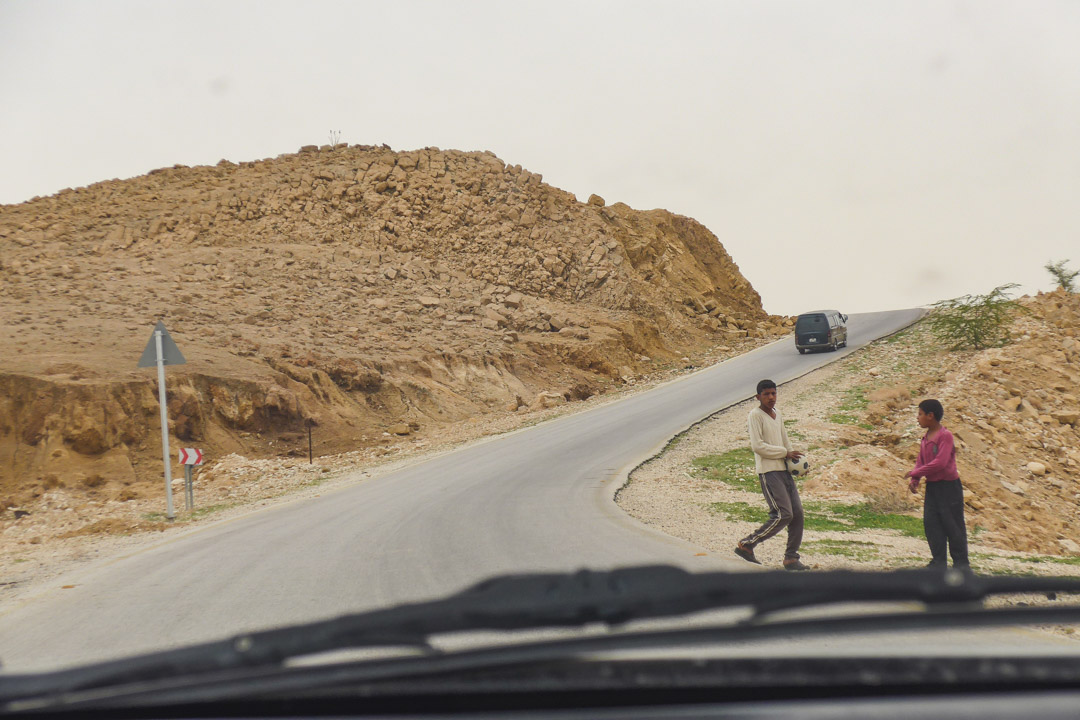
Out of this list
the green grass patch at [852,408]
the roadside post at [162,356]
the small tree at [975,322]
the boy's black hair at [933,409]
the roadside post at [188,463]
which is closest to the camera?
the boy's black hair at [933,409]

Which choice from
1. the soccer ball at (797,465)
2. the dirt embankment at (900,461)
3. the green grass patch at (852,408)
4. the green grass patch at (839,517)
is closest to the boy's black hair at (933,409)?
the soccer ball at (797,465)

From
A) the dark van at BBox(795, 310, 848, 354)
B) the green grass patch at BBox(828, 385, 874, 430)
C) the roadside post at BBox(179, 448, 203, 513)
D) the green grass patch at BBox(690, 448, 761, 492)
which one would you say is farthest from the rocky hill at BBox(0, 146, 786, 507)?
the green grass patch at BBox(690, 448, 761, 492)

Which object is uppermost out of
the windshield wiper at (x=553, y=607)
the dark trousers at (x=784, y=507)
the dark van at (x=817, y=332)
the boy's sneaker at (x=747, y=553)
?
the dark van at (x=817, y=332)

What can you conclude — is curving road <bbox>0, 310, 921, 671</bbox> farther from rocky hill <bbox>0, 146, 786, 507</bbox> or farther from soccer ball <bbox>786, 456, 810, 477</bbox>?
rocky hill <bbox>0, 146, 786, 507</bbox>

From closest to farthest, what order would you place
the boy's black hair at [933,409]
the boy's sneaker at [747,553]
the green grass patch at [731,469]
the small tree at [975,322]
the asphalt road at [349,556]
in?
the asphalt road at [349,556]
the boy's black hair at [933,409]
the boy's sneaker at [747,553]
the green grass patch at [731,469]
the small tree at [975,322]

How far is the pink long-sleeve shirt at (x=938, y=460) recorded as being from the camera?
7637 millimetres

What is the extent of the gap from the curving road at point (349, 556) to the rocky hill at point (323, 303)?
861 cm

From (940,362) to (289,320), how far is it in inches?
1106

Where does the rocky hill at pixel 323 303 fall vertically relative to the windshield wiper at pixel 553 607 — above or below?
above

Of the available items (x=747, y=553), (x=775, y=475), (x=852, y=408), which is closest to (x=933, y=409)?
(x=775, y=475)

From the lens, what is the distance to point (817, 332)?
3769 cm

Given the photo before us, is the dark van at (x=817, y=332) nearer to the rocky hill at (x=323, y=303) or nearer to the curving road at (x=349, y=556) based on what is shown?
the rocky hill at (x=323, y=303)

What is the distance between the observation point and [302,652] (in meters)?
2.24

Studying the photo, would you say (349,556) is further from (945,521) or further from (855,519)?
(855,519)
